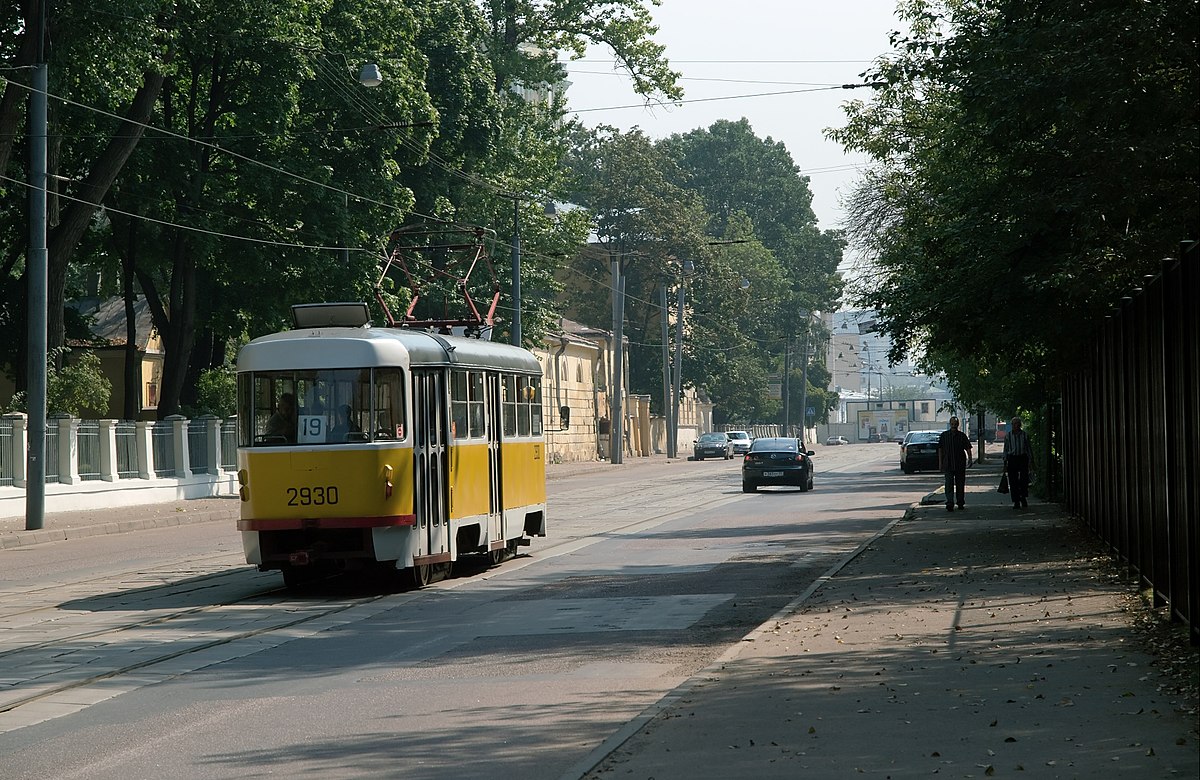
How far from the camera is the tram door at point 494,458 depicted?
744 inches

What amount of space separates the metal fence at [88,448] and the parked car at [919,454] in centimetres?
2989

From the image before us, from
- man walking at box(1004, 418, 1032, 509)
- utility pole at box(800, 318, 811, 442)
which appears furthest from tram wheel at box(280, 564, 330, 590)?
utility pole at box(800, 318, 811, 442)

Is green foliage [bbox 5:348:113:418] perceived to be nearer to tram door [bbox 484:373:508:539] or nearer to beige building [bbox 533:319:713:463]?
tram door [bbox 484:373:508:539]

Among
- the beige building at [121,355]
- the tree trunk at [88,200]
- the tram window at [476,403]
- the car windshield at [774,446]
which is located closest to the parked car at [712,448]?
the beige building at [121,355]

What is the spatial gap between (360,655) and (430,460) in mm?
5226

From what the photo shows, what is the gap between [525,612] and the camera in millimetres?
14516

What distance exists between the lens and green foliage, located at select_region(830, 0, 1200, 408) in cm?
1582

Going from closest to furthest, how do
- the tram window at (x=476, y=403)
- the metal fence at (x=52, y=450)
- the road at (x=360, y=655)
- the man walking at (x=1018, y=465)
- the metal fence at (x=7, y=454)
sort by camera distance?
the road at (x=360, y=655) → the tram window at (x=476, y=403) → the man walking at (x=1018, y=465) → the metal fence at (x=7, y=454) → the metal fence at (x=52, y=450)

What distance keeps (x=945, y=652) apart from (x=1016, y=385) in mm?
24004

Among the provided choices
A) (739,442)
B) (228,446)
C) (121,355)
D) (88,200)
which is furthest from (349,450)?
(739,442)

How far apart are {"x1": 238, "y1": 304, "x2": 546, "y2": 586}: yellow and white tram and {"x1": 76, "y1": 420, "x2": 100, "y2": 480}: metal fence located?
19237 millimetres

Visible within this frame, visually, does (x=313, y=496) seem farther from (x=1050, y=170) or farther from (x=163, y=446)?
(x=163, y=446)

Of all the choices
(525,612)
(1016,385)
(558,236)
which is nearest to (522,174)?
(558,236)

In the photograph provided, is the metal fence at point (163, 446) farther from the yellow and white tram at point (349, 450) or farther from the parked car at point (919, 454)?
the parked car at point (919, 454)
